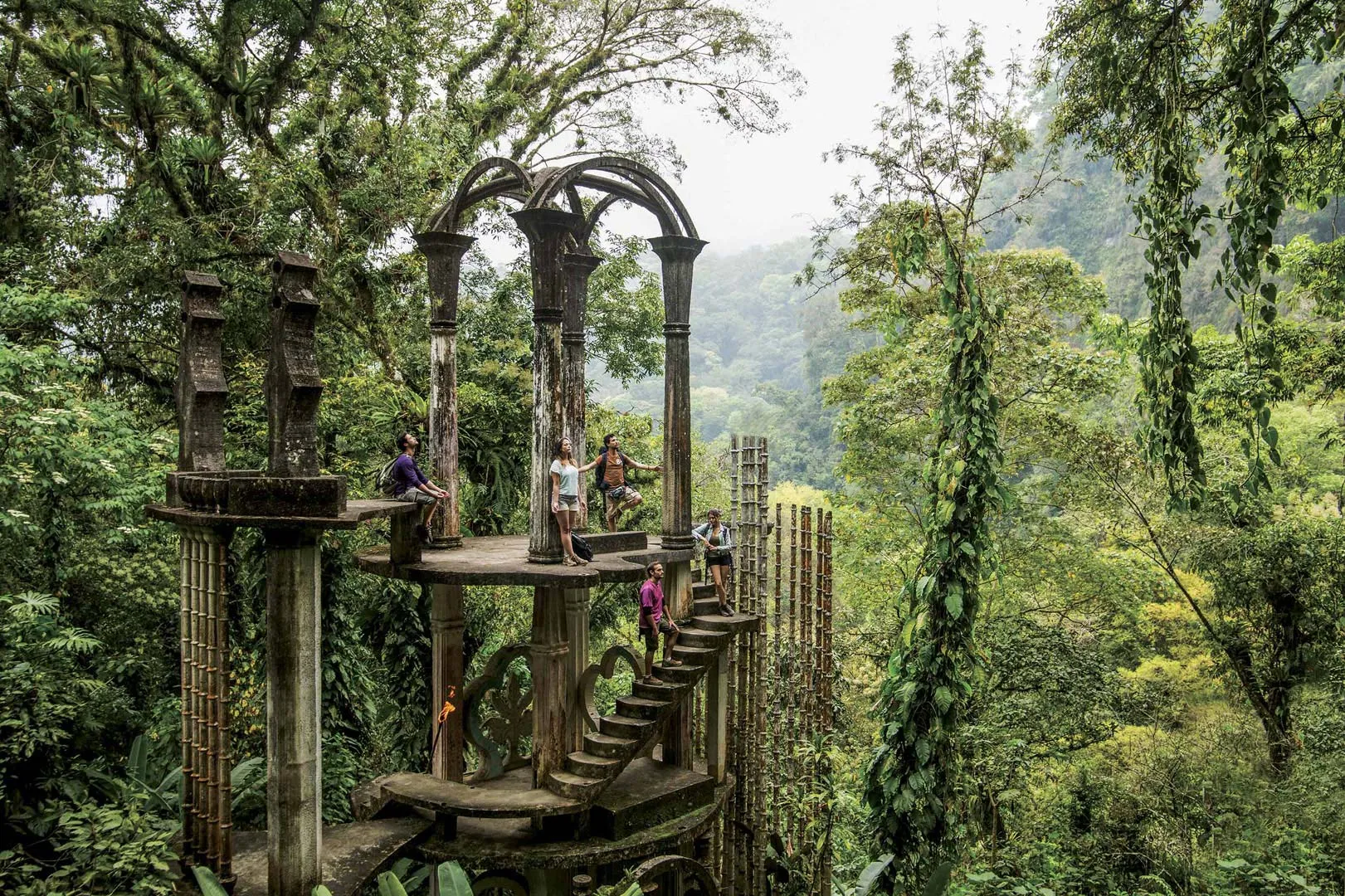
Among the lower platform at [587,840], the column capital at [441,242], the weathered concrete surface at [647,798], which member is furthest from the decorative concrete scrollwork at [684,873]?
the column capital at [441,242]

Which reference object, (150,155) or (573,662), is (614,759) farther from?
(150,155)

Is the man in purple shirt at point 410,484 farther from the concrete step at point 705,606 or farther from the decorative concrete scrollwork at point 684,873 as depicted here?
the decorative concrete scrollwork at point 684,873

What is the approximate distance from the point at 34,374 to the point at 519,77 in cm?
1086

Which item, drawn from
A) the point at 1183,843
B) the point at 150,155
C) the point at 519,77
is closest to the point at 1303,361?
the point at 1183,843

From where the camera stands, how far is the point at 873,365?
18.6 m

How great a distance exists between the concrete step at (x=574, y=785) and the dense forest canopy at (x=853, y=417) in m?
2.38

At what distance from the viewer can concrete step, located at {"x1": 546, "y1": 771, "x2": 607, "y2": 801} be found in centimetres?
801

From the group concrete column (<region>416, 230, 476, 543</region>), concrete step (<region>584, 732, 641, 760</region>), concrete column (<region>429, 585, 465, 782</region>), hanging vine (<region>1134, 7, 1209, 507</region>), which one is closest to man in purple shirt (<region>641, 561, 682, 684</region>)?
concrete step (<region>584, 732, 641, 760</region>)

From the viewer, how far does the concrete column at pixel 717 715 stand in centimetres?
951

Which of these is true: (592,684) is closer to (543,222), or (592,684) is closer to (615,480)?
(615,480)

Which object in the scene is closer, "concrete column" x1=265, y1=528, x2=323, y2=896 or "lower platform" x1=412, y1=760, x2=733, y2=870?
"concrete column" x1=265, y1=528, x2=323, y2=896

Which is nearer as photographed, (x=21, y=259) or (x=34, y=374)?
(x=34, y=374)

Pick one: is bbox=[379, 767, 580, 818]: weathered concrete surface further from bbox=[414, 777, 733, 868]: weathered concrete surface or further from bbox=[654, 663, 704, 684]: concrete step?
bbox=[654, 663, 704, 684]: concrete step

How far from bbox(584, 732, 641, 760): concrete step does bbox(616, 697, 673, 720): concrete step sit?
1.00ft
